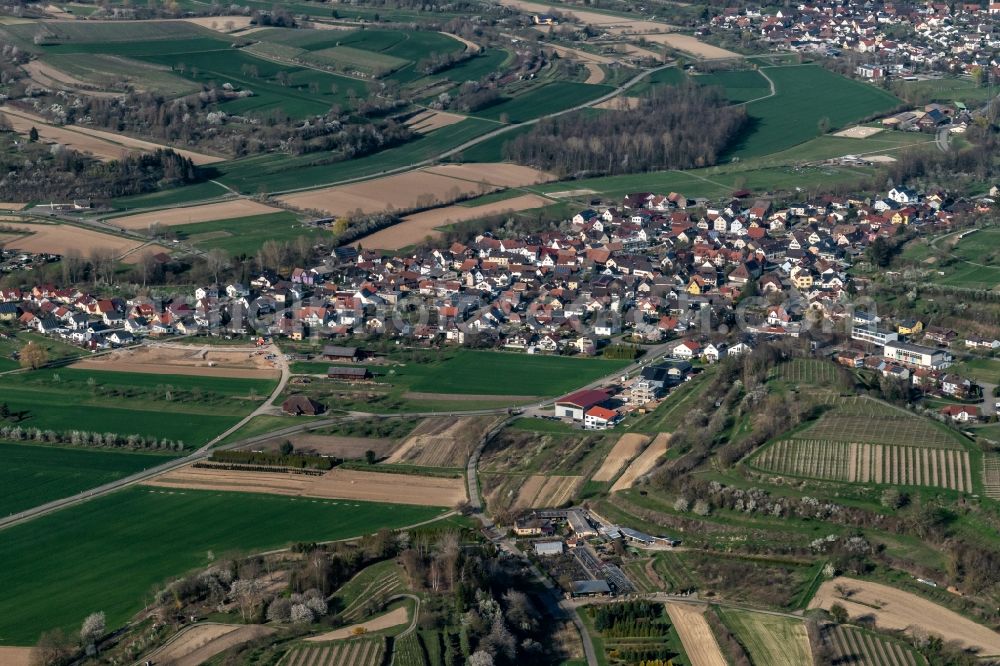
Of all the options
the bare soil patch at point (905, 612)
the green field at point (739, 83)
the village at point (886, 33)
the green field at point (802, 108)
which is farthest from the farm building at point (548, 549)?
the village at point (886, 33)

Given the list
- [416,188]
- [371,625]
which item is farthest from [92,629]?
[416,188]

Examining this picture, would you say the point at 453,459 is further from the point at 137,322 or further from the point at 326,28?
the point at 326,28

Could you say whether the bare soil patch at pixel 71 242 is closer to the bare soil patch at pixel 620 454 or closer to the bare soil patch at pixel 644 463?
the bare soil patch at pixel 620 454

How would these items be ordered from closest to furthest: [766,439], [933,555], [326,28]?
[933,555] → [766,439] → [326,28]

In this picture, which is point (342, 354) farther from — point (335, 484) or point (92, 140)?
point (92, 140)

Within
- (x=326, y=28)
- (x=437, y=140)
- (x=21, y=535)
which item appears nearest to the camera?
(x=21, y=535)

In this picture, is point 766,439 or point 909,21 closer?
point 766,439

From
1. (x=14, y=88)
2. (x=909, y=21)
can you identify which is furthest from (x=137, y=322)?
(x=909, y=21)
